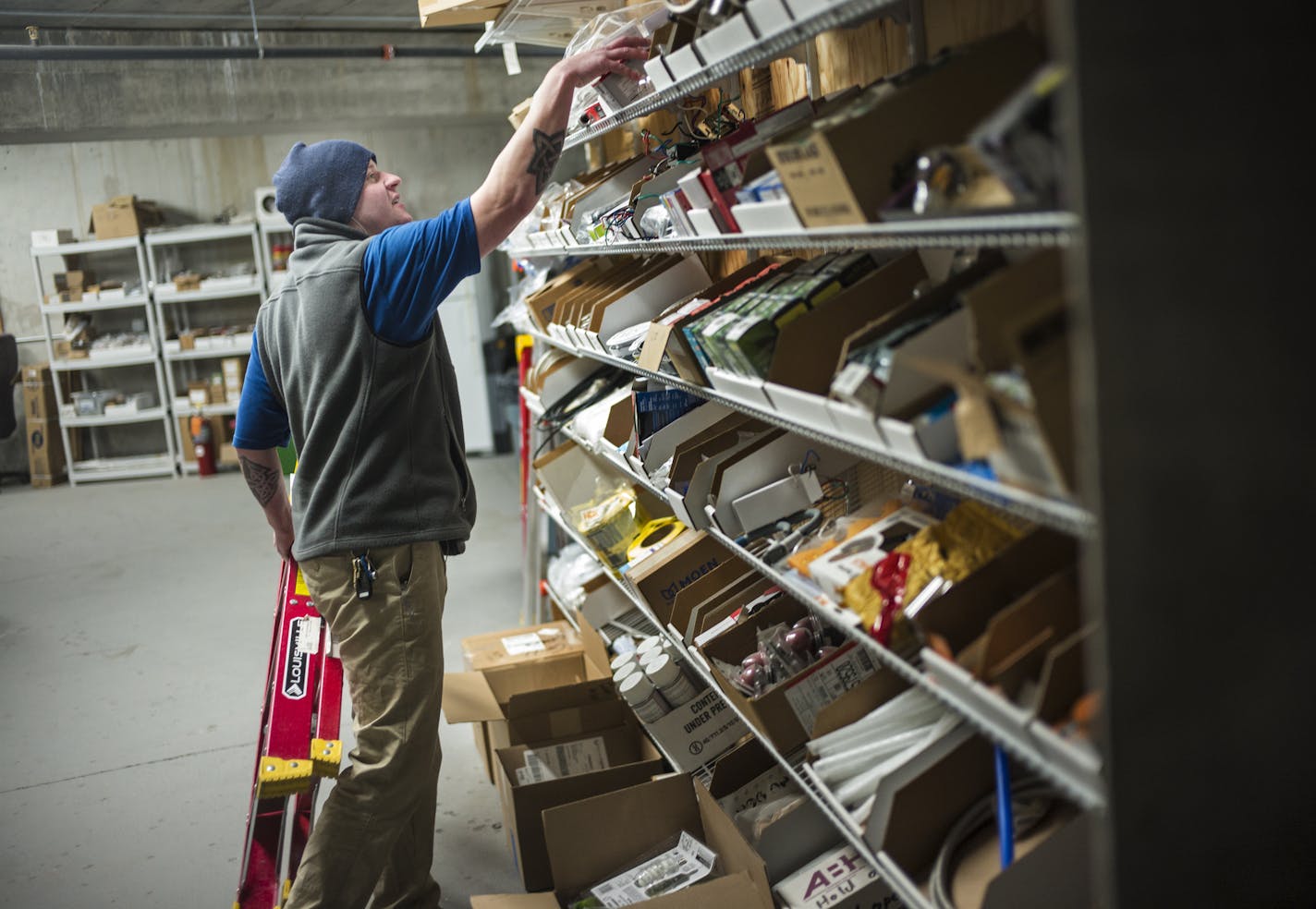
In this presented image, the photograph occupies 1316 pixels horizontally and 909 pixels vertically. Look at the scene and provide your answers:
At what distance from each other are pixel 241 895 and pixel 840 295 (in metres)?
2.09

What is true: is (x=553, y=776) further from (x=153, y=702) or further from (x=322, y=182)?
(x=153, y=702)

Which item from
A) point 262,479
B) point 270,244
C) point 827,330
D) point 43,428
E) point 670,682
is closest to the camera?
point 827,330

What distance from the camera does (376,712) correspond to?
8.43 feet

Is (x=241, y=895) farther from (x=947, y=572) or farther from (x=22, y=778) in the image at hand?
(x=947, y=572)

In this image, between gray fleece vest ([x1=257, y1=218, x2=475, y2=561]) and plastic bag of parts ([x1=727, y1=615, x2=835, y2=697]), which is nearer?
plastic bag of parts ([x1=727, y1=615, x2=835, y2=697])

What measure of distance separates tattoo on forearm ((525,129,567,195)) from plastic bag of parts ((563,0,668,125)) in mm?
254

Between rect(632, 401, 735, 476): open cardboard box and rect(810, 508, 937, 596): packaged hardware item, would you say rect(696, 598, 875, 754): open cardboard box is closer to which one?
rect(810, 508, 937, 596): packaged hardware item

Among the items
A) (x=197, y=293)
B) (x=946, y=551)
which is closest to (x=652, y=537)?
(x=946, y=551)

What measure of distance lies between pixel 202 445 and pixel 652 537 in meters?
7.47

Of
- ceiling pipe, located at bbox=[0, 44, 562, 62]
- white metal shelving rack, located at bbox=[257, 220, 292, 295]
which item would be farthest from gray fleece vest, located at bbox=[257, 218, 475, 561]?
white metal shelving rack, located at bbox=[257, 220, 292, 295]

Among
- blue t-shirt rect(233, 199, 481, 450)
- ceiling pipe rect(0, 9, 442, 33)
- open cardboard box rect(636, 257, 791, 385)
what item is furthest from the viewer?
ceiling pipe rect(0, 9, 442, 33)

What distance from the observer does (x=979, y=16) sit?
2006 millimetres

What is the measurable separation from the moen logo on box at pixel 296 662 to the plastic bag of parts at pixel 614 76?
1530mm

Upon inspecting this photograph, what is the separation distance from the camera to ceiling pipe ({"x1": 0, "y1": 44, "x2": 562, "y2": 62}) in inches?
243
